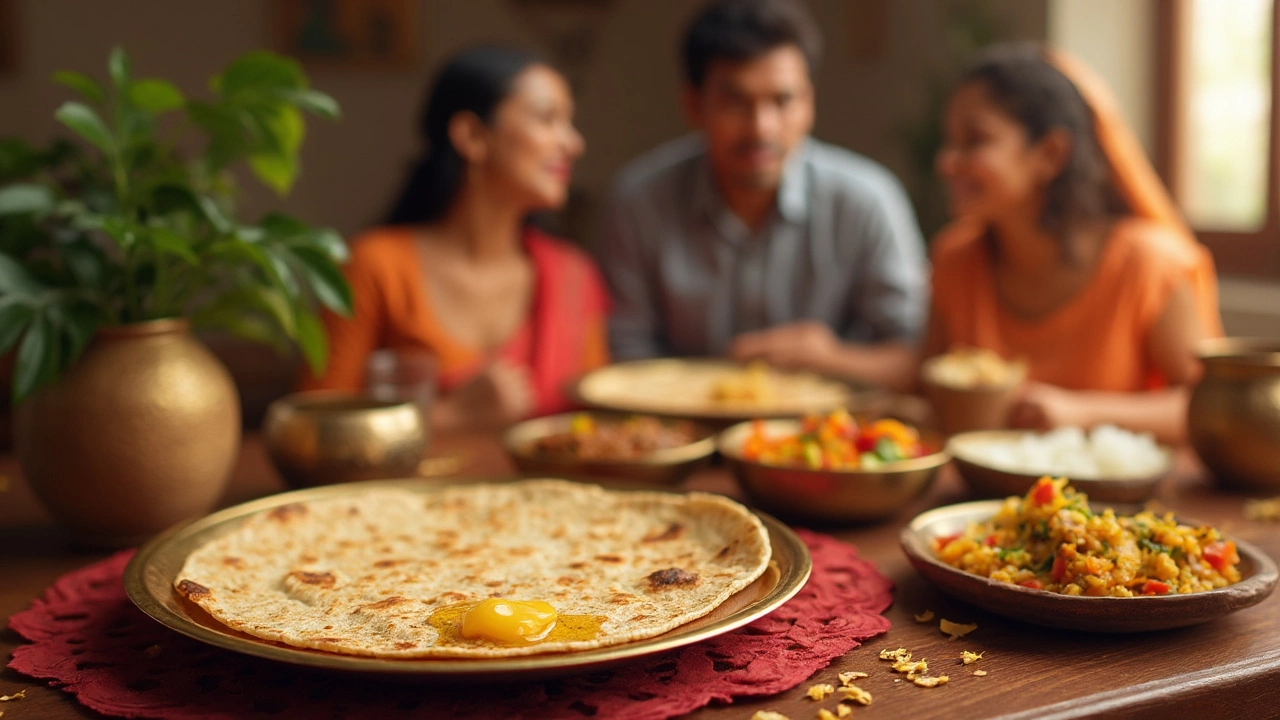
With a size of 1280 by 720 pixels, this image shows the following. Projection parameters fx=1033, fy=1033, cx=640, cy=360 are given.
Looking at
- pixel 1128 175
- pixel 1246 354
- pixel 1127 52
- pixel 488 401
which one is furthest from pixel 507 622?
pixel 1127 52

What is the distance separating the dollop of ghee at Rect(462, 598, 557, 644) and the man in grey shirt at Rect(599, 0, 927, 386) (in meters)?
2.29

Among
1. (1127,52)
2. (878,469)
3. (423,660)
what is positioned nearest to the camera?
(423,660)

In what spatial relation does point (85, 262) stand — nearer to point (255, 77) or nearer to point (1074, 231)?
point (255, 77)

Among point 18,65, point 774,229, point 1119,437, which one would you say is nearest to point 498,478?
point 1119,437

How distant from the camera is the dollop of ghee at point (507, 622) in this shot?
885mm

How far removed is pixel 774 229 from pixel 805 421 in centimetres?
176

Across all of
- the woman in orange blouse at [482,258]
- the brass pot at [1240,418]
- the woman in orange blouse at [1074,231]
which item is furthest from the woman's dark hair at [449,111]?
the brass pot at [1240,418]

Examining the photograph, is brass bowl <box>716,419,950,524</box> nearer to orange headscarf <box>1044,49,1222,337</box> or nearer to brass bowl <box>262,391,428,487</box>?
brass bowl <box>262,391,428,487</box>

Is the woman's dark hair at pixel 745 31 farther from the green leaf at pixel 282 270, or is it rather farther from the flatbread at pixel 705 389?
the green leaf at pixel 282 270

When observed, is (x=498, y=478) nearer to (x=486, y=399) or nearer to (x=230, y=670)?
(x=230, y=670)

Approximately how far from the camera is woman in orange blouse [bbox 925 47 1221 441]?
91.4 inches

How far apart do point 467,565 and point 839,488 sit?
0.50 m

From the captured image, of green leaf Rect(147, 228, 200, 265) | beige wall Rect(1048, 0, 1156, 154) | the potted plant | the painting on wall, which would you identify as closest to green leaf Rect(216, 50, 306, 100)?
the potted plant

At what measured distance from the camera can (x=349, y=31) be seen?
22.0 feet
